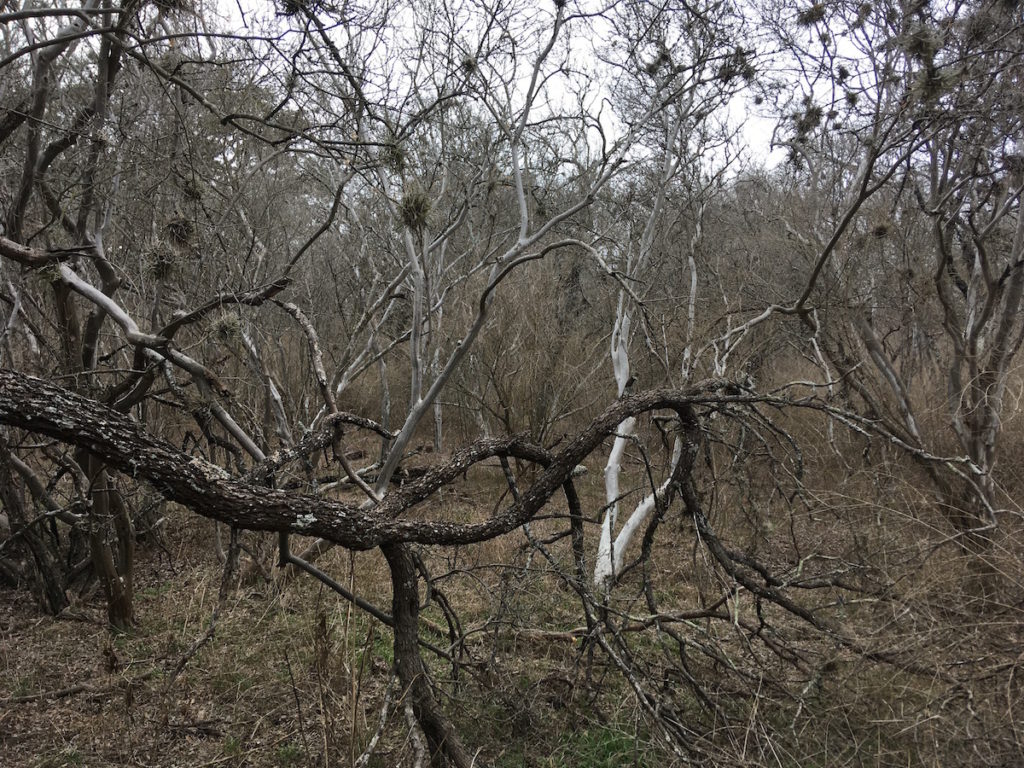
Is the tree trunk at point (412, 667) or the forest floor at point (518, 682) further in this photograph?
the forest floor at point (518, 682)

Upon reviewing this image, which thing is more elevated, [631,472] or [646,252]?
[646,252]

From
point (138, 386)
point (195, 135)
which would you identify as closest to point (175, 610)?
point (138, 386)

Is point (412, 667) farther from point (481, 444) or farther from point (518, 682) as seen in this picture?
point (518, 682)

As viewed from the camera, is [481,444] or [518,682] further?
[518,682]

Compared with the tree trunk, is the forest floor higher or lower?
lower

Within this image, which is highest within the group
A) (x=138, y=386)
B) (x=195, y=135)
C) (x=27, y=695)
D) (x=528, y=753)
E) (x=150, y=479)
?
(x=195, y=135)

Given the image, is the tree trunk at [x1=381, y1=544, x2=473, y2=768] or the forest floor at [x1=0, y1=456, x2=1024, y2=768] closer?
the tree trunk at [x1=381, y1=544, x2=473, y2=768]

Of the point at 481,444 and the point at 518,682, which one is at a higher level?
the point at 481,444

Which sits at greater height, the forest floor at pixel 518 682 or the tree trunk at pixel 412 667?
the tree trunk at pixel 412 667

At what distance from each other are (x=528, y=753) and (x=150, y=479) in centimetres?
241

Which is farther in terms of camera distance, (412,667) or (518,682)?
(518,682)

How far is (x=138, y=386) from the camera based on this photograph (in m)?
4.16

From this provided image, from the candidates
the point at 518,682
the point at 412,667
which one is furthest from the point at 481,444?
the point at 518,682

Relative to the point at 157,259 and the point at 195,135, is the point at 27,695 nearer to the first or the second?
the point at 157,259
